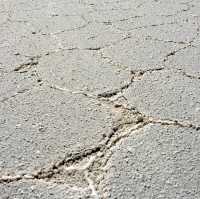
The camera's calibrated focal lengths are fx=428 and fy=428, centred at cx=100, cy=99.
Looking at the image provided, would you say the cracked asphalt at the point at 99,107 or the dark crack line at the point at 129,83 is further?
the dark crack line at the point at 129,83

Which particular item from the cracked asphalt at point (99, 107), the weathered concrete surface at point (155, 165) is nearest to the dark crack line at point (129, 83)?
the cracked asphalt at point (99, 107)

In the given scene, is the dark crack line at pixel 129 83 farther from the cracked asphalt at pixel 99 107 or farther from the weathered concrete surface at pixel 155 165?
the weathered concrete surface at pixel 155 165

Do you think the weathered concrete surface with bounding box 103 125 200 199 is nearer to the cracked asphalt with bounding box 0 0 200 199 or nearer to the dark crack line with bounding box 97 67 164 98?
the cracked asphalt with bounding box 0 0 200 199

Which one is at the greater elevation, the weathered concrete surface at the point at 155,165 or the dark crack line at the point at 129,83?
the dark crack line at the point at 129,83

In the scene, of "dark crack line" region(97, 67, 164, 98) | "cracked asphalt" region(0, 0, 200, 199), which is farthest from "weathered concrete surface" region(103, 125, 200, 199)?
"dark crack line" region(97, 67, 164, 98)

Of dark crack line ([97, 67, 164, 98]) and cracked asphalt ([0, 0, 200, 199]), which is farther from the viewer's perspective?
dark crack line ([97, 67, 164, 98])

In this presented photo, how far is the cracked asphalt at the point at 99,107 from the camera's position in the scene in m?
1.45

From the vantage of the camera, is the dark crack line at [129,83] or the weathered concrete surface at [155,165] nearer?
the weathered concrete surface at [155,165]

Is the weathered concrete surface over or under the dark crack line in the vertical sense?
under

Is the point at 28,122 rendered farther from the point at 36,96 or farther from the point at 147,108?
the point at 147,108

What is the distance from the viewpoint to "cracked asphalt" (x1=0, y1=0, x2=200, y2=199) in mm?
1449

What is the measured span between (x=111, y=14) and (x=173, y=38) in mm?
671

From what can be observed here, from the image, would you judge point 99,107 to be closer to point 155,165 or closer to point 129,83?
point 129,83

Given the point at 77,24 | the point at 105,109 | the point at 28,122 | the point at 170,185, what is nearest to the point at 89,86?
the point at 105,109
